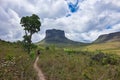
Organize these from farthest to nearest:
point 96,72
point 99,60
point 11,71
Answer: point 99,60, point 96,72, point 11,71

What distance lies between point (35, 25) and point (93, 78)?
36499 mm

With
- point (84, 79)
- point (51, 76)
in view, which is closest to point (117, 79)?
point (84, 79)

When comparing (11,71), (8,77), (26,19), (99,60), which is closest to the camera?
(8,77)

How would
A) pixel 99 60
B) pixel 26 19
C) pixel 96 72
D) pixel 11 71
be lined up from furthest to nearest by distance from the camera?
1. pixel 26 19
2. pixel 99 60
3. pixel 96 72
4. pixel 11 71

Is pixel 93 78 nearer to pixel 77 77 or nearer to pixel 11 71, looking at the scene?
pixel 77 77

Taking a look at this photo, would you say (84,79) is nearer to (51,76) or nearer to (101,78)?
(101,78)

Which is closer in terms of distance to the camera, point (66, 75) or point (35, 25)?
point (66, 75)

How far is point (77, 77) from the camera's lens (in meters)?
29.0

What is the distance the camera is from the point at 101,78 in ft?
96.6

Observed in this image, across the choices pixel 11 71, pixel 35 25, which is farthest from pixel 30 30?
pixel 11 71

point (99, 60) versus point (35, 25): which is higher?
point (35, 25)

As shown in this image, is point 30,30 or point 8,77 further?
point 30,30

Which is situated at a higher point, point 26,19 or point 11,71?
point 26,19

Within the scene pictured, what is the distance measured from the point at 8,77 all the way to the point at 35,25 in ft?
123
